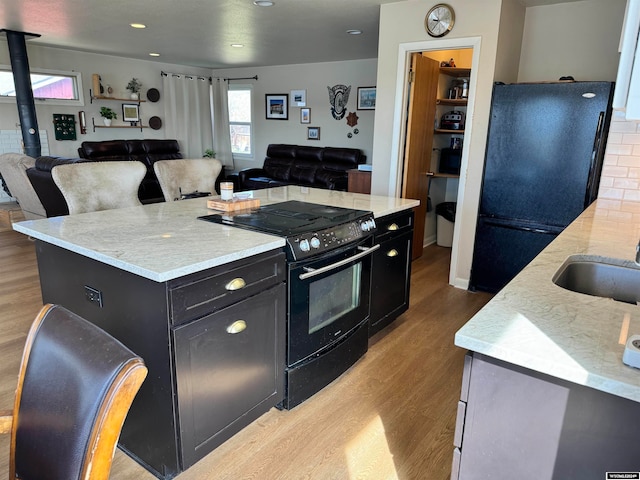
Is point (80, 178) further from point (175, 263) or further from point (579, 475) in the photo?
point (579, 475)

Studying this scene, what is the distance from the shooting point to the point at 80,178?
2.61 meters

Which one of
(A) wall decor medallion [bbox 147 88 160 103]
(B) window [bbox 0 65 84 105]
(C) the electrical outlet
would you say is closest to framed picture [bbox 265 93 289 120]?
(A) wall decor medallion [bbox 147 88 160 103]

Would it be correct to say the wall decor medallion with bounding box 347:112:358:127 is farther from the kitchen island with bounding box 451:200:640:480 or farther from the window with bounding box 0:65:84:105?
the kitchen island with bounding box 451:200:640:480

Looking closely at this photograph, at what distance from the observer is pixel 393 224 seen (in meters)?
2.78

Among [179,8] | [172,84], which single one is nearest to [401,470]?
[179,8]

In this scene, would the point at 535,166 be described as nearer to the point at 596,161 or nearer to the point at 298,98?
the point at 596,161

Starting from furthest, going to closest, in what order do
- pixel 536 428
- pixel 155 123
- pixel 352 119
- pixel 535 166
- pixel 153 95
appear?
pixel 155 123 < pixel 153 95 < pixel 352 119 < pixel 535 166 < pixel 536 428

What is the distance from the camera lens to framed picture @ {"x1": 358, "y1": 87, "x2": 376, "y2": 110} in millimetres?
6699

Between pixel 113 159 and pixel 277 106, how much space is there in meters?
2.94

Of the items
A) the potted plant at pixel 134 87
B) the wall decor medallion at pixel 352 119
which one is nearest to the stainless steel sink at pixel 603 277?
the wall decor medallion at pixel 352 119

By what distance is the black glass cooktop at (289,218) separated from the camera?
6.78 feet

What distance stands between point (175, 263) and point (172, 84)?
7542 millimetres

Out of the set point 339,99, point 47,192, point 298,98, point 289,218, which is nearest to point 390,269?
point 289,218

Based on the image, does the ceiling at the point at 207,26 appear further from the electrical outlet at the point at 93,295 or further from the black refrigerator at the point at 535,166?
the electrical outlet at the point at 93,295
